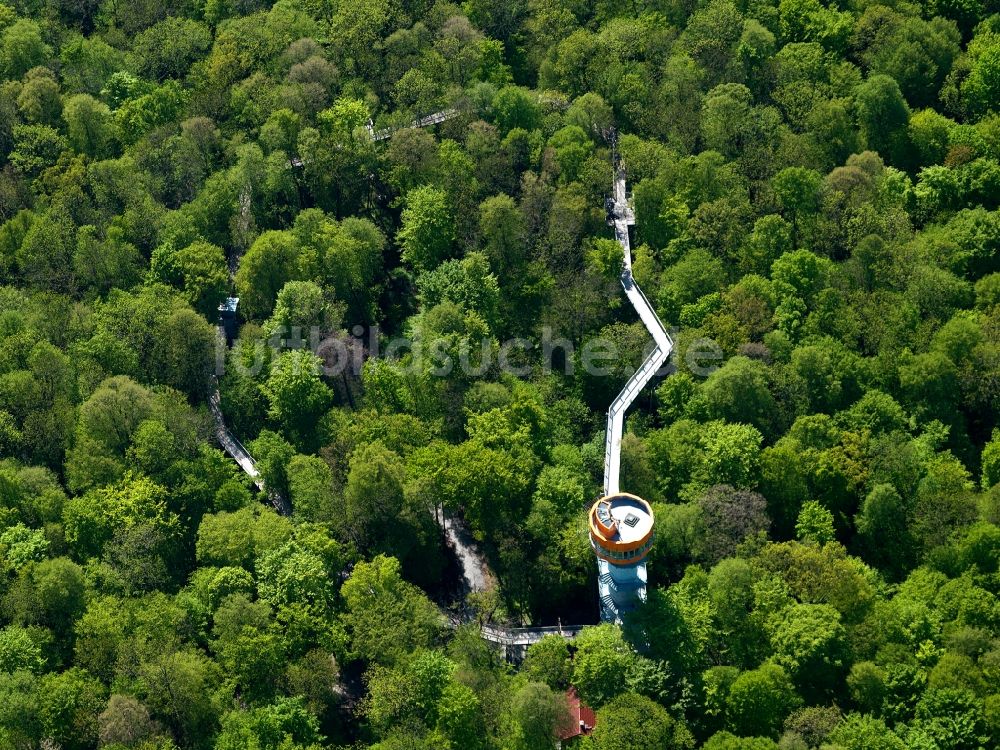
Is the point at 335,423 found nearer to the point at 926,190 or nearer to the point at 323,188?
the point at 323,188

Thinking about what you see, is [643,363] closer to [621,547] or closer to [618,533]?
[618,533]

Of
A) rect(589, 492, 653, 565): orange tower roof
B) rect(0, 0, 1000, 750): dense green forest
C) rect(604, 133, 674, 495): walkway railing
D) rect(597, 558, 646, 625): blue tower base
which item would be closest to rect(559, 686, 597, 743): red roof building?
rect(0, 0, 1000, 750): dense green forest

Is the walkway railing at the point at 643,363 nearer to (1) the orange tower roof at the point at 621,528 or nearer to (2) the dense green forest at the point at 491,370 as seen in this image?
(2) the dense green forest at the point at 491,370

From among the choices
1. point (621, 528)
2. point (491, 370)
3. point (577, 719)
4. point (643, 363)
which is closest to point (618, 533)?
point (621, 528)

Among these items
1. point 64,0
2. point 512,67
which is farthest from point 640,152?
point 64,0

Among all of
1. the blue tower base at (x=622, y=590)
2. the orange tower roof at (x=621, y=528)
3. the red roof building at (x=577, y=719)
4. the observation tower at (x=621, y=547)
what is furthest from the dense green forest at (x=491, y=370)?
the orange tower roof at (x=621, y=528)

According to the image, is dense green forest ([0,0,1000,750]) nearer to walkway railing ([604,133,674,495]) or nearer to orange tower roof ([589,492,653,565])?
walkway railing ([604,133,674,495])
